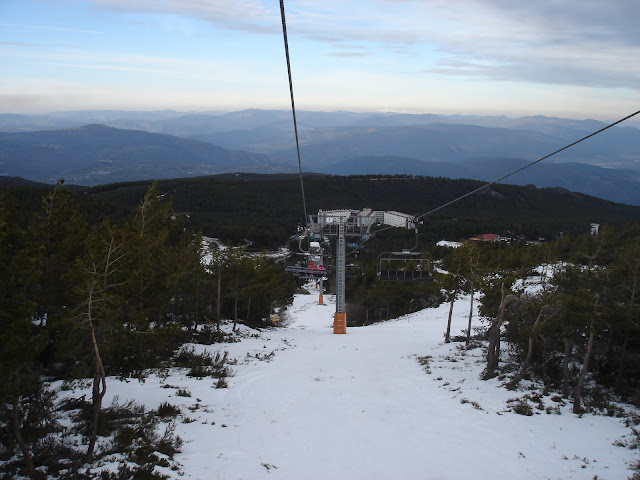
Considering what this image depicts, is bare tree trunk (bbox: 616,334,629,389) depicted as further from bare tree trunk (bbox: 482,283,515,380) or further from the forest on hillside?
the forest on hillside

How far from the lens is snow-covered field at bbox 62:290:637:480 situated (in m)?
7.66

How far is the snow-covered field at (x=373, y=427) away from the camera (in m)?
7.66

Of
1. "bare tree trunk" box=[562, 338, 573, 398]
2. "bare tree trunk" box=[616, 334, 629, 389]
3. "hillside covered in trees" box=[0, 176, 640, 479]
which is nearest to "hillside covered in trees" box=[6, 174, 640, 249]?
"hillside covered in trees" box=[0, 176, 640, 479]

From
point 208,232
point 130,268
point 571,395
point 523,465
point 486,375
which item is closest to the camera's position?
point 130,268

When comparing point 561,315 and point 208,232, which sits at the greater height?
point 561,315

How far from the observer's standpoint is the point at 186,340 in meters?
18.4

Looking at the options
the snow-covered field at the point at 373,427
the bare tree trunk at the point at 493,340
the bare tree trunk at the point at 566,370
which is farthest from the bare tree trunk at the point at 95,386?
the bare tree trunk at the point at 493,340

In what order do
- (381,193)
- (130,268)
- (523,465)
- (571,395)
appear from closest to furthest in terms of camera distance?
(130,268), (523,465), (571,395), (381,193)

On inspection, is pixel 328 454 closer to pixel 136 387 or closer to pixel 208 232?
pixel 136 387

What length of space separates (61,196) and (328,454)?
7801 millimetres

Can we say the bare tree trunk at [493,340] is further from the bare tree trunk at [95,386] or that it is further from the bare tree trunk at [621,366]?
the bare tree trunk at [95,386]

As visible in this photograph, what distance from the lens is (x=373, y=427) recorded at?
981 cm

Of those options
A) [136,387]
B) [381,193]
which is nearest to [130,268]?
[136,387]

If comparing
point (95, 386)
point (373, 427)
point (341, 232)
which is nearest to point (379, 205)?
point (341, 232)
